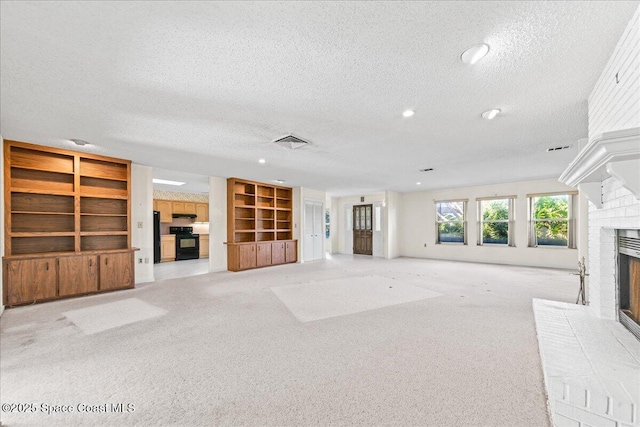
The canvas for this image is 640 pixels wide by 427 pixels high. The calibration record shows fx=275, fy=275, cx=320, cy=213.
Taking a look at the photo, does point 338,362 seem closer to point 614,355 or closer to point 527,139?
point 614,355

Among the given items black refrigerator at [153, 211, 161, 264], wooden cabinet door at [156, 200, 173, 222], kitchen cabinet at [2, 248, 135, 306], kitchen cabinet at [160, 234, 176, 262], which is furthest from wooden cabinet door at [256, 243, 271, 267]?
wooden cabinet door at [156, 200, 173, 222]

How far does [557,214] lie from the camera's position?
7.25 m

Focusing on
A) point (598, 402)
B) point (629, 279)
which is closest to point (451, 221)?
point (629, 279)

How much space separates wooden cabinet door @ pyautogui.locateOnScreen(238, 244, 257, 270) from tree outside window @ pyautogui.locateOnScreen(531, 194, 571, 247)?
7.68 metres

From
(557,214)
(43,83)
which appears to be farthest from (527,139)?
(43,83)

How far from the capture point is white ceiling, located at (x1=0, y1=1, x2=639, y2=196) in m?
1.61

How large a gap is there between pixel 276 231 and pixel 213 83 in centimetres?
619

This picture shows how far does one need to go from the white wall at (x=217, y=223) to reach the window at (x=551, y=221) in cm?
830

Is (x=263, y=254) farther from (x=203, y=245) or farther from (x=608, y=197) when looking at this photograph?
(x=608, y=197)

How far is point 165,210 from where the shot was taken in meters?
9.02

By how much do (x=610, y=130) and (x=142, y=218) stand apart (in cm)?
681

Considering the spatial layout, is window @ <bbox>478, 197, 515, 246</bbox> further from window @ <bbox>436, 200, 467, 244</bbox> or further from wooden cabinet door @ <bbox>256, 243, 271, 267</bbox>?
wooden cabinet door @ <bbox>256, 243, 271, 267</bbox>

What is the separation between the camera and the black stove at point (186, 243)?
9.03 meters

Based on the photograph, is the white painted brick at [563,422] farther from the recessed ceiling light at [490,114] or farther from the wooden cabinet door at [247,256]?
the wooden cabinet door at [247,256]
